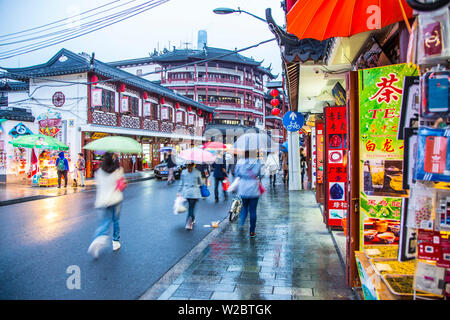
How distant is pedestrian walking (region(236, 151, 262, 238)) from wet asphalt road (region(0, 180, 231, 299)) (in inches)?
50.4

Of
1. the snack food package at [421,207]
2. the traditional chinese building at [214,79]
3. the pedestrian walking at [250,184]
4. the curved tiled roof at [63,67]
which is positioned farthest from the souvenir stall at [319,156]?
the traditional chinese building at [214,79]

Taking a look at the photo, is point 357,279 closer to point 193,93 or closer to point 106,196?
point 106,196

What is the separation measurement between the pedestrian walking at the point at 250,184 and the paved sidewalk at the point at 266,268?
54 cm

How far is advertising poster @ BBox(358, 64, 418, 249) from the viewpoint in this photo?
12.2 feet

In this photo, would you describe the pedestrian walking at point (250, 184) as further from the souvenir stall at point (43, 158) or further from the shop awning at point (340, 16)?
the souvenir stall at point (43, 158)

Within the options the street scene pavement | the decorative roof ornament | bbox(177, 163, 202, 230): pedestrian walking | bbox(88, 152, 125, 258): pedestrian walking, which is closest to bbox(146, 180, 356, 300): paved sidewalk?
the street scene pavement

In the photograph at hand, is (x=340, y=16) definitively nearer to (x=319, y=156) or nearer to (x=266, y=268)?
(x=266, y=268)

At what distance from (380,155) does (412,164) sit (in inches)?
46.9

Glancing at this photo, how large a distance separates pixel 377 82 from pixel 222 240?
4.44m

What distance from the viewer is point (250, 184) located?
6797 millimetres

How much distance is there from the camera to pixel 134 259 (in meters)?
5.65

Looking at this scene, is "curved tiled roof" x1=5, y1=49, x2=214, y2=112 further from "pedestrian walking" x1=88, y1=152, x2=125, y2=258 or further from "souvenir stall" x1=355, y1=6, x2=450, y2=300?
"souvenir stall" x1=355, y1=6, x2=450, y2=300
